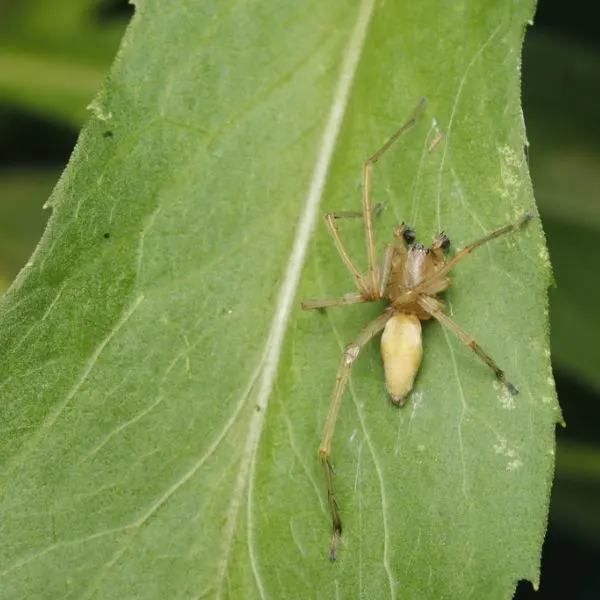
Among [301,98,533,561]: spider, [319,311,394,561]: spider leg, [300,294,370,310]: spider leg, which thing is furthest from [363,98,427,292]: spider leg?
[319,311,394,561]: spider leg

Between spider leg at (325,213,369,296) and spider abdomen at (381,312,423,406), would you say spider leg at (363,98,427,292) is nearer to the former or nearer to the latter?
spider leg at (325,213,369,296)

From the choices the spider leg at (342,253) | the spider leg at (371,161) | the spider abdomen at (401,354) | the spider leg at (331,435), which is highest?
the spider leg at (371,161)

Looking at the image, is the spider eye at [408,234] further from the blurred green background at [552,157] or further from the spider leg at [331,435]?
the blurred green background at [552,157]

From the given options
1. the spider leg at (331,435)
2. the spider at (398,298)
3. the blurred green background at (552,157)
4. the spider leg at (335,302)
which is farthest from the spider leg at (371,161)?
the blurred green background at (552,157)

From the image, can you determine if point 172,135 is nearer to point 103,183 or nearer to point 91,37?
point 103,183

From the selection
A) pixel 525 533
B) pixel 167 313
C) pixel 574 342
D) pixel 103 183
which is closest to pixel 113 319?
pixel 167 313

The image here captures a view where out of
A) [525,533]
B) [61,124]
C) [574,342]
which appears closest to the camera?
[525,533]
